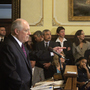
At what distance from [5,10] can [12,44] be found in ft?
25.8

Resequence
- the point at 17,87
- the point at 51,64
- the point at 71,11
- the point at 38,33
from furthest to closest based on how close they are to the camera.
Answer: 1. the point at 71,11
2. the point at 38,33
3. the point at 51,64
4. the point at 17,87

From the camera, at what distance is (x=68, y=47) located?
5703mm

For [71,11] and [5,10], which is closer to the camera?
[71,11]

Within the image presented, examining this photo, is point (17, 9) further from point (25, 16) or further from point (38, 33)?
point (38, 33)

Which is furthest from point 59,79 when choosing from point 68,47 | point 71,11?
point 71,11

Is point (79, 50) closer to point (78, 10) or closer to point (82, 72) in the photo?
point (82, 72)

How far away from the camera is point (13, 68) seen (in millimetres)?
2150

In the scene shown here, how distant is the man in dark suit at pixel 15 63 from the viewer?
212 centimetres

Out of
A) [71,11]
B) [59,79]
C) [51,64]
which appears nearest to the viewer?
Answer: [59,79]

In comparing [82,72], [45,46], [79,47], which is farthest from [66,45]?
[82,72]

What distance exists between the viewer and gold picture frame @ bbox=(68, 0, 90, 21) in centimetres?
665

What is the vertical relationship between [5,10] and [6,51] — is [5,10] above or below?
above

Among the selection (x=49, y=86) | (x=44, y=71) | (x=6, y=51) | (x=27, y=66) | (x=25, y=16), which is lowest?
(x=44, y=71)

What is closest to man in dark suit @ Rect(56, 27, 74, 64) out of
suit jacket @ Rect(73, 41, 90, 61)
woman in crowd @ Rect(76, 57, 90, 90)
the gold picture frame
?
suit jacket @ Rect(73, 41, 90, 61)
